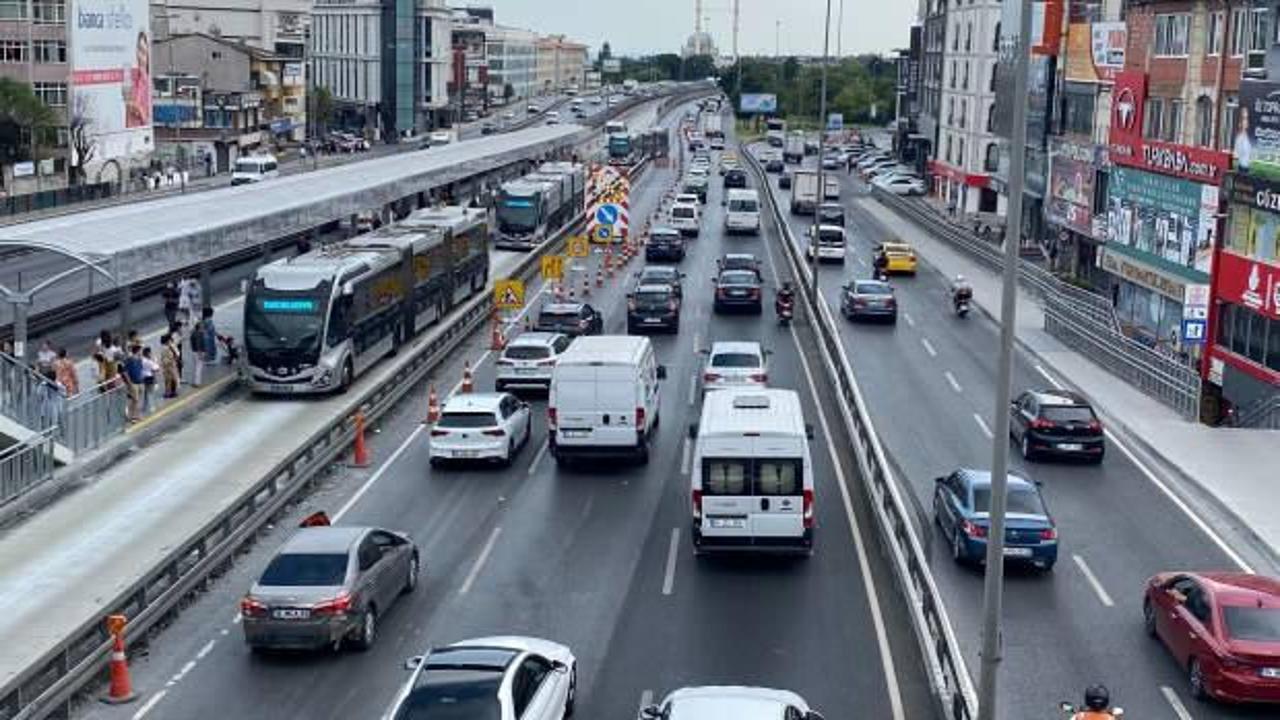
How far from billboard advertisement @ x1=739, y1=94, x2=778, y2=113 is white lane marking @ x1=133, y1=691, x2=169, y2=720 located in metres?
178

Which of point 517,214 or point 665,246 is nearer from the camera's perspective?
point 665,246

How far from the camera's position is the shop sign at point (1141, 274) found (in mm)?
47938

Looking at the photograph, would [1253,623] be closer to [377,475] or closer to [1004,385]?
[1004,385]

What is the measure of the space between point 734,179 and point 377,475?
257 ft

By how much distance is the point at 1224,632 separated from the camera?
18.5 m

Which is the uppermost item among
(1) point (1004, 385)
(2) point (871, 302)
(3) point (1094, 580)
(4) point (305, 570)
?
(1) point (1004, 385)

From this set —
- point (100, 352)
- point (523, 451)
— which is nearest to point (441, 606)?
point (523, 451)

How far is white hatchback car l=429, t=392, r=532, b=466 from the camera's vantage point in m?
30.2

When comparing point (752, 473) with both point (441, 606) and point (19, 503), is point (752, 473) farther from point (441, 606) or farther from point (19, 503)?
point (19, 503)

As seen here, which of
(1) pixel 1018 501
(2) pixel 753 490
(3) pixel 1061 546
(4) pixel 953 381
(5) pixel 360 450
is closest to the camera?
(2) pixel 753 490

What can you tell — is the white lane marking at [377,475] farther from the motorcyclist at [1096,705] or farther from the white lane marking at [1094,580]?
the motorcyclist at [1096,705]

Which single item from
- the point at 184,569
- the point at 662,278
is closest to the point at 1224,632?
the point at 184,569

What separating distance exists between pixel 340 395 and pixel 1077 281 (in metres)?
34.4

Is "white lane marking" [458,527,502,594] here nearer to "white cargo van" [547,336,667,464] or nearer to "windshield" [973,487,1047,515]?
A: "white cargo van" [547,336,667,464]
